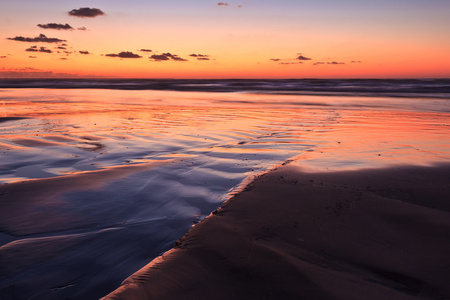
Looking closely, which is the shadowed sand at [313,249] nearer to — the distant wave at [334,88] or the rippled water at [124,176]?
the rippled water at [124,176]

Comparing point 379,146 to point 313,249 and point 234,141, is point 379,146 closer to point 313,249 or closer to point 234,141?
point 234,141

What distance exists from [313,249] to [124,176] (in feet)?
10.3

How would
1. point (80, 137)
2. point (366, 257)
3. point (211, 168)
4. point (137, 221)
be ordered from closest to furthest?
point (366, 257), point (137, 221), point (211, 168), point (80, 137)

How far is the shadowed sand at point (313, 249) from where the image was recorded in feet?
7.00

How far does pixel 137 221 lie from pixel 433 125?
987cm

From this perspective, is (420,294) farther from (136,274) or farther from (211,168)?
(211,168)

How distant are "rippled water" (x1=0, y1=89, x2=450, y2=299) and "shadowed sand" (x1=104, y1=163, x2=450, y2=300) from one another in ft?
1.18

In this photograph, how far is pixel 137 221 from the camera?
3301 millimetres

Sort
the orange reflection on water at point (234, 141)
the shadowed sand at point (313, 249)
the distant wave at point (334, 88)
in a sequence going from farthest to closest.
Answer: the distant wave at point (334, 88) → the orange reflection on water at point (234, 141) → the shadowed sand at point (313, 249)

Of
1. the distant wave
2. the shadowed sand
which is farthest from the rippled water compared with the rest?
the distant wave

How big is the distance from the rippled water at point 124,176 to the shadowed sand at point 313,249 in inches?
14.2

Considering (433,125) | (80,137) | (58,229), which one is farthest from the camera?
(433,125)

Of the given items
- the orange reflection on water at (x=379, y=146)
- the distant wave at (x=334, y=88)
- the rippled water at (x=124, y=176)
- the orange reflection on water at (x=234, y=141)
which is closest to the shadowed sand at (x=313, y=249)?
the rippled water at (x=124, y=176)

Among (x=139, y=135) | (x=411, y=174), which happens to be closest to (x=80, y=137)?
(x=139, y=135)
